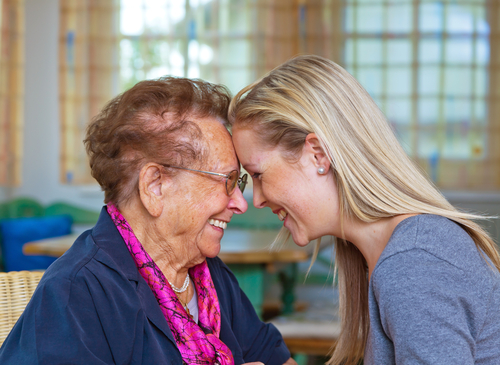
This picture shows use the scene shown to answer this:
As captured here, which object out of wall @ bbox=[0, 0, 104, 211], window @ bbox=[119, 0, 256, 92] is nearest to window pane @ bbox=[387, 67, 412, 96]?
window @ bbox=[119, 0, 256, 92]

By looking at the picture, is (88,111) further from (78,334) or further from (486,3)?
(78,334)

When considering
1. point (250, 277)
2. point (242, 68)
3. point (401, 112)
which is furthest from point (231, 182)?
point (401, 112)

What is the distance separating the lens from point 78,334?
92 centimetres

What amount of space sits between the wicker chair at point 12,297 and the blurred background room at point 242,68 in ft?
11.2

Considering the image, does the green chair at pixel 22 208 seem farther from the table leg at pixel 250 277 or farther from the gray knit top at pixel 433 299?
the gray knit top at pixel 433 299

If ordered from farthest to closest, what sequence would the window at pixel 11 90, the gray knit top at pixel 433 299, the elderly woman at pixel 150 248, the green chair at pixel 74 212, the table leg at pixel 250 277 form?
the green chair at pixel 74 212, the window at pixel 11 90, the table leg at pixel 250 277, the elderly woman at pixel 150 248, the gray knit top at pixel 433 299

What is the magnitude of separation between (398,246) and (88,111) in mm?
4766

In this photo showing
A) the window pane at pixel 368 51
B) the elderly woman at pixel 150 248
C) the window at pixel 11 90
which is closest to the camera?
the elderly woman at pixel 150 248

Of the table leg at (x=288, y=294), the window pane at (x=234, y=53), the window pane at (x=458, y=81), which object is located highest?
the window pane at (x=234, y=53)

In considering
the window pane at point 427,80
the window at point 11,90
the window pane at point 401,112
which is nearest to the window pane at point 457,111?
the window pane at point 427,80

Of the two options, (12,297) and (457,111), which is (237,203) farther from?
(457,111)

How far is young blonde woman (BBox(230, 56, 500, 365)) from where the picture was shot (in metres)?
0.86

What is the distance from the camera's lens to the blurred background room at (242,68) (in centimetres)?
484

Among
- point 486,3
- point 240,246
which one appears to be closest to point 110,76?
point 240,246
